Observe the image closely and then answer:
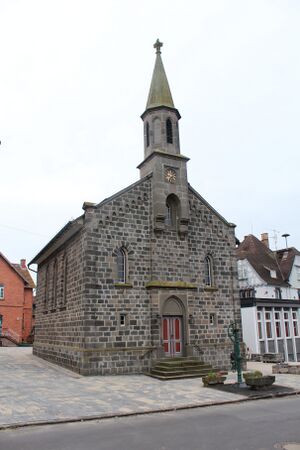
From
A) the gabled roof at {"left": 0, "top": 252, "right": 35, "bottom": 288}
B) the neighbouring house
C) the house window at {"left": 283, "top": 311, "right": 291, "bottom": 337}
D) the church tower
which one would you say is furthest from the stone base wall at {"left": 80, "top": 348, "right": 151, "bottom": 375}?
the gabled roof at {"left": 0, "top": 252, "right": 35, "bottom": 288}

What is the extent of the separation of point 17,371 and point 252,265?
22672 mm

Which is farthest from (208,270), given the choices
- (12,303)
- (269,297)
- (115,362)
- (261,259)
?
(12,303)

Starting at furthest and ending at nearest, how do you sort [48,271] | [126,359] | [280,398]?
[48,271], [126,359], [280,398]

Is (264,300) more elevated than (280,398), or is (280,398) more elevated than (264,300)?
(264,300)

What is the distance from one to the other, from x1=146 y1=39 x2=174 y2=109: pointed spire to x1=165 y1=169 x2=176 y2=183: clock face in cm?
378

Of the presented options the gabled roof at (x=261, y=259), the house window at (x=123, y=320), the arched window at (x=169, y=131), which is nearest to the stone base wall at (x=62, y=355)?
the house window at (x=123, y=320)

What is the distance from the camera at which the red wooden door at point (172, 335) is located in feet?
65.0

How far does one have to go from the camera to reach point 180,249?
21.2 metres

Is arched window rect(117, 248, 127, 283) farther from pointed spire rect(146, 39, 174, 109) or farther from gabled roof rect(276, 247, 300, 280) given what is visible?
gabled roof rect(276, 247, 300, 280)

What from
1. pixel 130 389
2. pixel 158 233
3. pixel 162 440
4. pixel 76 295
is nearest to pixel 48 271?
pixel 76 295

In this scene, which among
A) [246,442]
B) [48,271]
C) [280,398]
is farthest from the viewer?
[48,271]

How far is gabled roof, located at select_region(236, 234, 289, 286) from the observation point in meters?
36.2

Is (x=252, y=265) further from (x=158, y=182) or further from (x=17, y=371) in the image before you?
(x=17, y=371)

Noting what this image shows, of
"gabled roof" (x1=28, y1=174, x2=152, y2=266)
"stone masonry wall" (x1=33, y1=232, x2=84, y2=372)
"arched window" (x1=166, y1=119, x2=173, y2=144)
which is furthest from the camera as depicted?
"arched window" (x1=166, y1=119, x2=173, y2=144)
